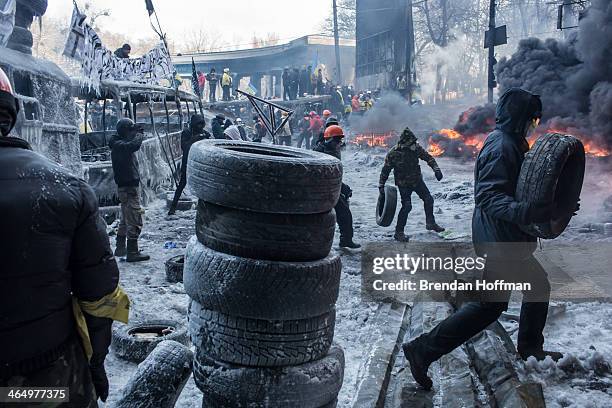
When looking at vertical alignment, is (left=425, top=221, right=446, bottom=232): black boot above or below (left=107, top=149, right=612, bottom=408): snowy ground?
above

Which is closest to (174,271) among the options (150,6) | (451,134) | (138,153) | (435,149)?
(138,153)

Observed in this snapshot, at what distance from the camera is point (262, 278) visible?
2947mm

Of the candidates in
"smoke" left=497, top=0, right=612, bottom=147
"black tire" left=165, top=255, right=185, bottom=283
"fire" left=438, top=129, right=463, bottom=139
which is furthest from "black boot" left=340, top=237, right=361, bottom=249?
Result: "fire" left=438, top=129, right=463, bottom=139

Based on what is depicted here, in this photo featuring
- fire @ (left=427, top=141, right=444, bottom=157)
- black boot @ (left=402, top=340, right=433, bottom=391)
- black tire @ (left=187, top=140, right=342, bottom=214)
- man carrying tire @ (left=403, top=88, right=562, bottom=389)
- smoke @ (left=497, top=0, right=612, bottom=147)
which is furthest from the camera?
fire @ (left=427, top=141, right=444, bottom=157)

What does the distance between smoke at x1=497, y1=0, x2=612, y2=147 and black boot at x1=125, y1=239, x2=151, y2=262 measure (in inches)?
519

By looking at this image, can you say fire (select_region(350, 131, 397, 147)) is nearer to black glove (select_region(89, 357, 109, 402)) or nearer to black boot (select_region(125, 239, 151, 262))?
black boot (select_region(125, 239, 151, 262))

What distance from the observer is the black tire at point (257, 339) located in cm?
303

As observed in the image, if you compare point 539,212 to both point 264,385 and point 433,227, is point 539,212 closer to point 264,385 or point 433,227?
point 264,385

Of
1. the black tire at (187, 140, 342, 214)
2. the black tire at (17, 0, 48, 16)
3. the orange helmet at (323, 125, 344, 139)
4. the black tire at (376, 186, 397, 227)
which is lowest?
the black tire at (376, 186, 397, 227)

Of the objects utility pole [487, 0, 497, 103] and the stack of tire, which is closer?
the stack of tire

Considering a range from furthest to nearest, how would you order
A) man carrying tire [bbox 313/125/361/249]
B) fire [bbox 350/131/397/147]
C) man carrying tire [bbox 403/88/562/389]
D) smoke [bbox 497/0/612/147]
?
1. fire [bbox 350/131/397/147]
2. smoke [bbox 497/0/612/147]
3. man carrying tire [bbox 313/125/361/249]
4. man carrying tire [bbox 403/88/562/389]

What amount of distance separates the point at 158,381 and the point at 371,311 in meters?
2.96

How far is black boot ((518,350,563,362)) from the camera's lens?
13.4ft

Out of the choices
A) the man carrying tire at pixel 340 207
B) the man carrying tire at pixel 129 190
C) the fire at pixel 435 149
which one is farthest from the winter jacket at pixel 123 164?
the fire at pixel 435 149
